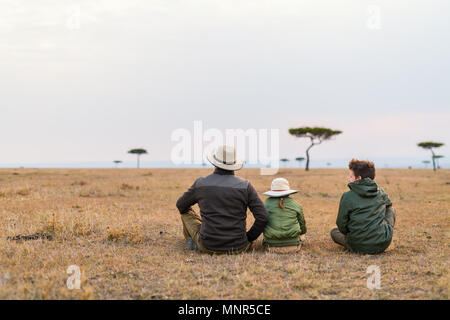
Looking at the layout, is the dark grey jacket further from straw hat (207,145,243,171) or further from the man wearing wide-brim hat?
Answer: straw hat (207,145,243,171)

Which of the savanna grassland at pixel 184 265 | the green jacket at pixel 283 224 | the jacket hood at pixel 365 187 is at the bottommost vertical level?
the savanna grassland at pixel 184 265

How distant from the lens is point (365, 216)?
6.77 m

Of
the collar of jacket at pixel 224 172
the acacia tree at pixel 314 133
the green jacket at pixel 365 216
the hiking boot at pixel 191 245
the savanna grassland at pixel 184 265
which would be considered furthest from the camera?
the acacia tree at pixel 314 133

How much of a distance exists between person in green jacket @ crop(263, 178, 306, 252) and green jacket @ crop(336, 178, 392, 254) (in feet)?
2.69

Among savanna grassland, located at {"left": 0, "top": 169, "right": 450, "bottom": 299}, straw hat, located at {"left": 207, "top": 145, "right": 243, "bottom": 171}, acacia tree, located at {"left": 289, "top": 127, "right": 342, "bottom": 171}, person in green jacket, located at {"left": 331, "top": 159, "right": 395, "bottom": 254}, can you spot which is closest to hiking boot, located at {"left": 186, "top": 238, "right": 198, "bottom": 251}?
savanna grassland, located at {"left": 0, "top": 169, "right": 450, "bottom": 299}

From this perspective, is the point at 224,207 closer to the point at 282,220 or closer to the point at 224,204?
the point at 224,204

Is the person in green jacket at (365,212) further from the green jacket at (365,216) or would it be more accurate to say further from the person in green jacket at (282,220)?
the person in green jacket at (282,220)

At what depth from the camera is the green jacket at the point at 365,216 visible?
6742 mm

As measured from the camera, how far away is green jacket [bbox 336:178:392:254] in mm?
6742

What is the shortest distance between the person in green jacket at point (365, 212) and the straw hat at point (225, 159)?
208 cm

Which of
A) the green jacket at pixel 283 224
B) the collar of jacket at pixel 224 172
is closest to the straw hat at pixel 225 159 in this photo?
the collar of jacket at pixel 224 172

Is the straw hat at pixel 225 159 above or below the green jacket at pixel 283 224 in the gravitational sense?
above

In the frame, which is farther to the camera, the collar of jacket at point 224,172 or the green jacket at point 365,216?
the green jacket at point 365,216
